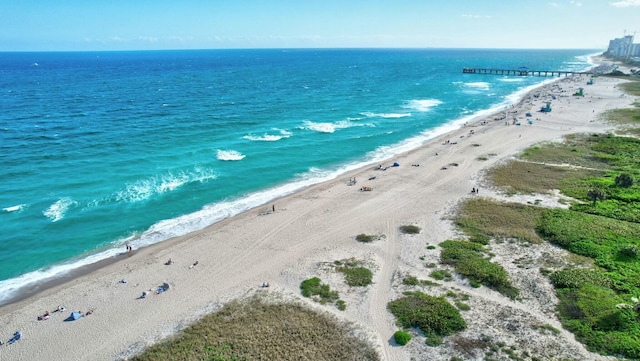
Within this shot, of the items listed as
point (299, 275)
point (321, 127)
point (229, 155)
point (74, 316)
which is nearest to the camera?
point (74, 316)

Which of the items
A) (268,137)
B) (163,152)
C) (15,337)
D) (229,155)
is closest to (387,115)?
→ (268,137)

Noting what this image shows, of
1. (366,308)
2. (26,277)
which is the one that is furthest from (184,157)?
(366,308)

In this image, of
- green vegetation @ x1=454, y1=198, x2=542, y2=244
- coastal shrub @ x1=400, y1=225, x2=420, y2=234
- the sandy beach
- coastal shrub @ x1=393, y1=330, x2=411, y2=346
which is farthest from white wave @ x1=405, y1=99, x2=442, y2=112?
coastal shrub @ x1=393, y1=330, x2=411, y2=346

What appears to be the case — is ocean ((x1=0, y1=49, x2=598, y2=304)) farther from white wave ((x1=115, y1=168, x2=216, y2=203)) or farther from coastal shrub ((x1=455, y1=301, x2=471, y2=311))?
coastal shrub ((x1=455, y1=301, x2=471, y2=311))

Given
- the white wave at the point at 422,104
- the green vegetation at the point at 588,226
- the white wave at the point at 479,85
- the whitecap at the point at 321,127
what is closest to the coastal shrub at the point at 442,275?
the green vegetation at the point at 588,226

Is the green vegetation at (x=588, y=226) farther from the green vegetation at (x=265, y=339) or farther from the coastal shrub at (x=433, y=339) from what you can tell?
the green vegetation at (x=265, y=339)

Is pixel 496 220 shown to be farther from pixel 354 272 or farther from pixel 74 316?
pixel 74 316
